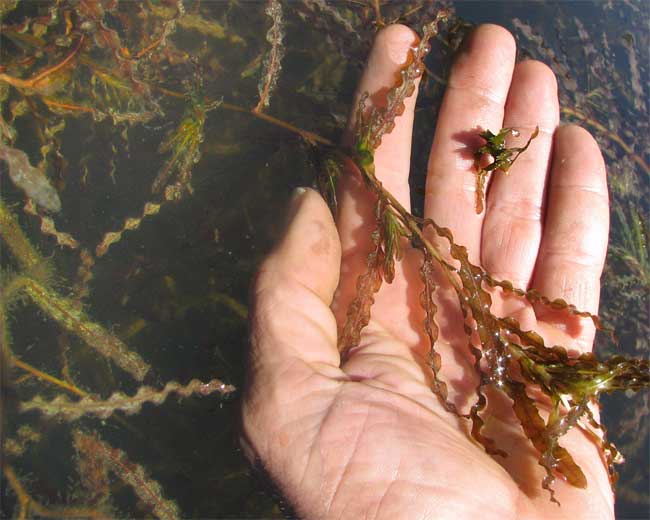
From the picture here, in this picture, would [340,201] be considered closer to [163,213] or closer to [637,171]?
[163,213]

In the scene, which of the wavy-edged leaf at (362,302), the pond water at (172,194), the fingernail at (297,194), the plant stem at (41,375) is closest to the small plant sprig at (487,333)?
the wavy-edged leaf at (362,302)

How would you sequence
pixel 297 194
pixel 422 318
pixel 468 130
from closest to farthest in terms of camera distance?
pixel 297 194 < pixel 422 318 < pixel 468 130

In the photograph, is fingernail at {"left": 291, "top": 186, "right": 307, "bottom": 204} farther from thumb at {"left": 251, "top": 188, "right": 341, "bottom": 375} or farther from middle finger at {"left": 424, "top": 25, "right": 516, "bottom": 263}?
middle finger at {"left": 424, "top": 25, "right": 516, "bottom": 263}

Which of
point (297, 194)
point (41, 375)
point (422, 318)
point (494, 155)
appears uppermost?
point (494, 155)

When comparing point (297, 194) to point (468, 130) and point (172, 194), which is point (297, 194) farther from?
point (468, 130)

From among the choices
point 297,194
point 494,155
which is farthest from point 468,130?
point 297,194

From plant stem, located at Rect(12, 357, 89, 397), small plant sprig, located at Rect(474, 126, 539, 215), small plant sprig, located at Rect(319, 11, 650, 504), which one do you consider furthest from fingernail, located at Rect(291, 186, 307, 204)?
plant stem, located at Rect(12, 357, 89, 397)

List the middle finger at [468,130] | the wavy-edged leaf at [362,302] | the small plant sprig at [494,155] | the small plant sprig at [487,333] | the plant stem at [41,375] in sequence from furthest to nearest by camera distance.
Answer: the plant stem at [41,375], the middle finger at [468,130], the small plant sprig at [494,155], the wavy-edged leaf at [362,302], the small plant sprig at [487,333]

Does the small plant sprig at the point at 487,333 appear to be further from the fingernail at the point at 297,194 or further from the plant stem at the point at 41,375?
the plant stem at the point at 41,375

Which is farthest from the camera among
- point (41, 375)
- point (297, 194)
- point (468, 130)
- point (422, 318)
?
point (41, 375)
